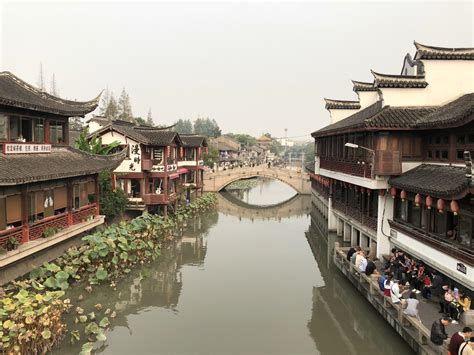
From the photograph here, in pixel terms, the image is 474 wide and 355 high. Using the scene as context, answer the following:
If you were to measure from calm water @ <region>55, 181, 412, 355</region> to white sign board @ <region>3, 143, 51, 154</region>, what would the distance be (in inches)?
253

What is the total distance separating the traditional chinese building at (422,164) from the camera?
13.3 metres

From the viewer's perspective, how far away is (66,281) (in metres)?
16.4

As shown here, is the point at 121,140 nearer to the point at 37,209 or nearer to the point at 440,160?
the point at 37,209

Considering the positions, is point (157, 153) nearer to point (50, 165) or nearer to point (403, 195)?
point (50, 165)

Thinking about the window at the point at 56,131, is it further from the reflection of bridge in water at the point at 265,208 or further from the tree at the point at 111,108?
the tree at the point at 111,108

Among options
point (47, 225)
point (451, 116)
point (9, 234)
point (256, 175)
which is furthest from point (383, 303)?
point (256, 175)

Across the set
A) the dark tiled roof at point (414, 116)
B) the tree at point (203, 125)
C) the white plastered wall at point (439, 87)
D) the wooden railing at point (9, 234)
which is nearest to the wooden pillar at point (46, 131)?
the wooden railing at point (9, 234)

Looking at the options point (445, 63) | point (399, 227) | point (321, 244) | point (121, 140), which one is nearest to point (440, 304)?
point (399, 227)

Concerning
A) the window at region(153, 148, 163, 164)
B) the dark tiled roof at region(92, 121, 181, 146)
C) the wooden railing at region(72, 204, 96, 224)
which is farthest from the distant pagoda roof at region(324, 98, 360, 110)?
the wooden railing at region(72, 204, 96, 224)

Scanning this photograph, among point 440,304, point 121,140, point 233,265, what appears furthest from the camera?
point 121,140

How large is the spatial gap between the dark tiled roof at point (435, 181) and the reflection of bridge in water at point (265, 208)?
78.9 ft

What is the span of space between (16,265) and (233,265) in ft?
37.8

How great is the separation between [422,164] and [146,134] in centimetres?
2238

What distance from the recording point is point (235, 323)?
1526 centimetres
